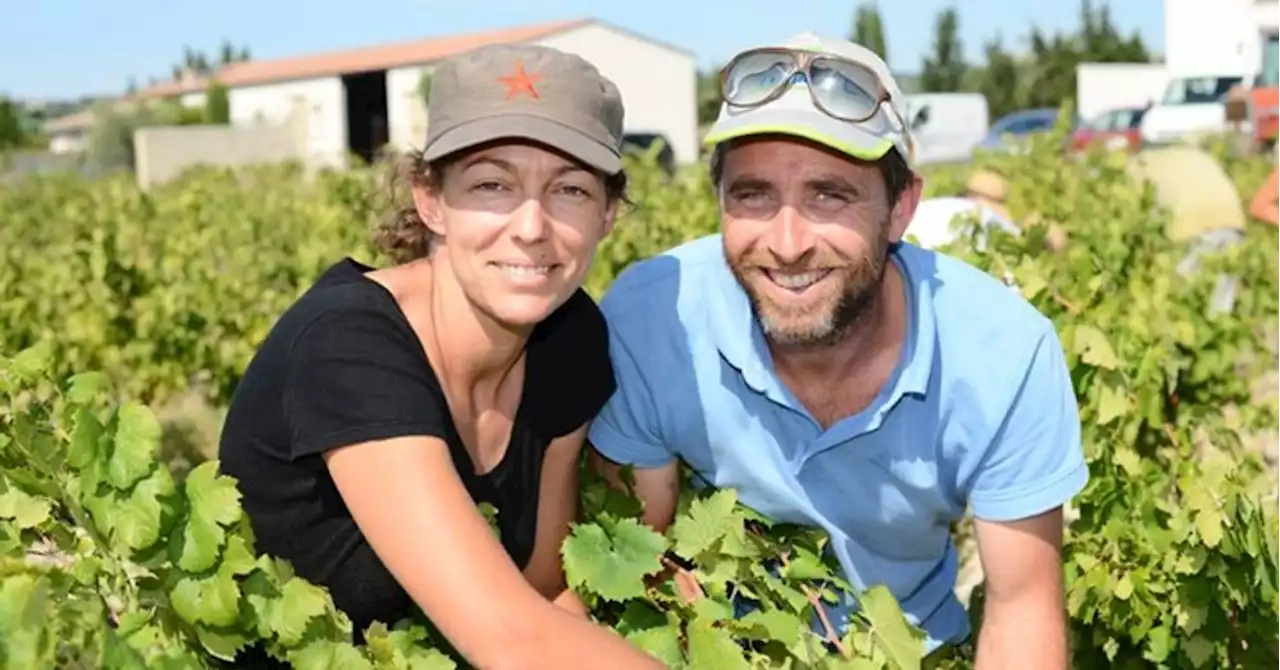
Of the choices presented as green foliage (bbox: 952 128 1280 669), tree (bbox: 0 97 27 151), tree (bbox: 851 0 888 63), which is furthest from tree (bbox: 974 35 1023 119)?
green foliage (bbox: 952 128 1280 669)

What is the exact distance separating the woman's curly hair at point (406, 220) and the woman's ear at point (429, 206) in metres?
0.04

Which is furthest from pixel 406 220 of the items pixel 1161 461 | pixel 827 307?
pixel 1161 461

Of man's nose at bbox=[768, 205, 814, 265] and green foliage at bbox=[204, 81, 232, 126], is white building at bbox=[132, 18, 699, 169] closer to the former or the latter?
green foliage at bbox=[204, 81, 232, 126]

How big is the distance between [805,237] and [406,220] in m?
0.68

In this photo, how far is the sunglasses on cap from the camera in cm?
271

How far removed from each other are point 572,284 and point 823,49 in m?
0.67

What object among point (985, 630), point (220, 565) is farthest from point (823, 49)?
point (220, 565)

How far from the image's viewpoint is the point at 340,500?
2398 millimetres

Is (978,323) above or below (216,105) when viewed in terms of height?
above

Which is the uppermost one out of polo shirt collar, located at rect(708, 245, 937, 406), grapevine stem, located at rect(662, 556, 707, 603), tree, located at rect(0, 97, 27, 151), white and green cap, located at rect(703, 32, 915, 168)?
white and green cap, located at rect(703, 32, 915, 168)

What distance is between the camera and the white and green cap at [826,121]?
2666 mm

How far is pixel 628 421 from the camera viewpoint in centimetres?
288

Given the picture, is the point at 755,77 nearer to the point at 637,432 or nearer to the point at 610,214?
the point at 610,214

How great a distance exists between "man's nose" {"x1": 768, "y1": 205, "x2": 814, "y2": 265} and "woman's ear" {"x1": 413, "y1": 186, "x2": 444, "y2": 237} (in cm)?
57
